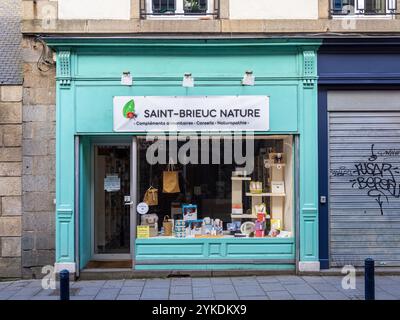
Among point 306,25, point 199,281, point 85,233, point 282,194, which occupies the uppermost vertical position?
point 306,25

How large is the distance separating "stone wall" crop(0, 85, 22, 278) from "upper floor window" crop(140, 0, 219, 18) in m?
2.79

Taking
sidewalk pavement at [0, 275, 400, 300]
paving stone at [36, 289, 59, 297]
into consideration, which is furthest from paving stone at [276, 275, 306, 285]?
paving stone at [36, 289, 59, 297]

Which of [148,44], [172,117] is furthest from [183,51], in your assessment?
[172,117]

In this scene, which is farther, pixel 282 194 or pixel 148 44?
pixel 282 194

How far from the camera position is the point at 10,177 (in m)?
Result: 8.49

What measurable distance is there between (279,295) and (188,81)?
3.94m

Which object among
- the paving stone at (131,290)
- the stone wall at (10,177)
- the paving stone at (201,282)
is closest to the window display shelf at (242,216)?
the paving stone at (201,282)

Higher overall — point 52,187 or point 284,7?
point 284,7

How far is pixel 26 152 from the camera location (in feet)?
27.9

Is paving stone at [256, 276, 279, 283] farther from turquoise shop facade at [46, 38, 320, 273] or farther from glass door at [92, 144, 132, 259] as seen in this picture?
glass door at [92, 144, 132, 259]

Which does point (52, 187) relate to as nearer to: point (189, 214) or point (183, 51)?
point (189, 214)

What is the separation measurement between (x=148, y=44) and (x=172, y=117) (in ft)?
4.40

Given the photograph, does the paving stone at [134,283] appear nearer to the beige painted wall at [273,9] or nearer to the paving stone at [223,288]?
the paving stone at [223,288]

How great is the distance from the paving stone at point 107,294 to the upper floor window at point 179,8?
4860mm
